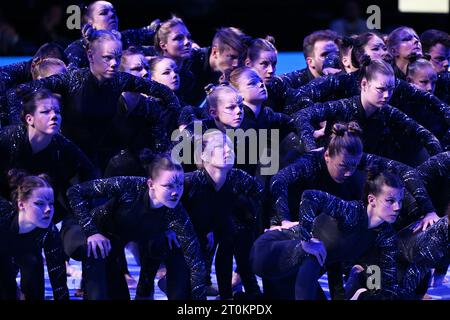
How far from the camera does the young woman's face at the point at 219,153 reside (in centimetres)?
378

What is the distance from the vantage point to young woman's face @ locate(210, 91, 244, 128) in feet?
13.3

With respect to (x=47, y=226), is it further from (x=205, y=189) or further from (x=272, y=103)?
(x=272, y=103)

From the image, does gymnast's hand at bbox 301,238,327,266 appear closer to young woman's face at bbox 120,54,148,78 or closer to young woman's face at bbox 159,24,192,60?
young woman's face at bbox 120,54,148,78

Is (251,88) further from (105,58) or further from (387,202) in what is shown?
(387,202)

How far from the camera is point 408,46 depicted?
187 inches

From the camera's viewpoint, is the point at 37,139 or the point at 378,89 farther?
the point at 378,89

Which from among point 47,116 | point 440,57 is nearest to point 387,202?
point 47,116

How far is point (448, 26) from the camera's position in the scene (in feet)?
26.6

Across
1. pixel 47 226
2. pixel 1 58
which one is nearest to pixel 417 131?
pixel 47 226

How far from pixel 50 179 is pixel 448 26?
4.89 meters

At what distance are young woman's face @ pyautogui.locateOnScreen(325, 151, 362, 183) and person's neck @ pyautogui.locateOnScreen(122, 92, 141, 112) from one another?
807 mm

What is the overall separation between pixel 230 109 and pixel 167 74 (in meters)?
0.48

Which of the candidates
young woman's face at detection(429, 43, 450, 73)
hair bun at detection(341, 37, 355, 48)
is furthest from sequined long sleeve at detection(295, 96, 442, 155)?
young woman's face at detection(429, 43, 450, 73)

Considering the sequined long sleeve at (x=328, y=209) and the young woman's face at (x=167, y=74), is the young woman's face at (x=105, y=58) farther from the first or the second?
the sequined long sleeve at (x=328, y=209)
